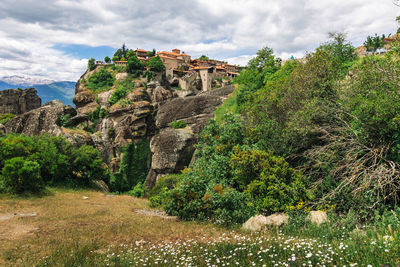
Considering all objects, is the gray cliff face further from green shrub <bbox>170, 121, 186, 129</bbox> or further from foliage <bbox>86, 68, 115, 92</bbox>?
foliage <bbox>86, 68, 115, 92</bbox>

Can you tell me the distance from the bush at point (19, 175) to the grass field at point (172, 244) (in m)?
4.94

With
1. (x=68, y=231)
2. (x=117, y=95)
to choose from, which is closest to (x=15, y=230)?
(x=68, y=231)

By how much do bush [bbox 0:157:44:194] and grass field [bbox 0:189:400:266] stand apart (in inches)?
195

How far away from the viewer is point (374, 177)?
8.97 metres

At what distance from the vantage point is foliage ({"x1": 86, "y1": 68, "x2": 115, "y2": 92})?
6305 centimetres

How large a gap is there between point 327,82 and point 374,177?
760 cm

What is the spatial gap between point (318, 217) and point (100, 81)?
67970 mm

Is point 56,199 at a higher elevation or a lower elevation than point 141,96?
lower

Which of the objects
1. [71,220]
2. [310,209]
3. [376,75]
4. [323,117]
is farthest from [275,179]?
[71,220]

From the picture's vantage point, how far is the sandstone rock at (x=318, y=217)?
9.21 meters

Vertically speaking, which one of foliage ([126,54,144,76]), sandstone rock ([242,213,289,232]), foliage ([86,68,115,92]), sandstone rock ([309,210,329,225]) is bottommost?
sandstone rock ([242,213,289,232])

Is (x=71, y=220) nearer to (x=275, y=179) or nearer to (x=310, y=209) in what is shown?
(x=275, y=179)

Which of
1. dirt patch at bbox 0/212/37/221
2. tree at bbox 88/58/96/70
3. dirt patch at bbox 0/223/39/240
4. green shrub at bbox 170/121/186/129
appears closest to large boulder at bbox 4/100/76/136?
green shrub at bbox 170/121/186/129

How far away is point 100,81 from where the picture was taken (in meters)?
66.1
